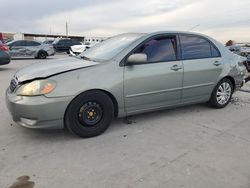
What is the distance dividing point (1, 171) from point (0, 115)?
84.0 inches

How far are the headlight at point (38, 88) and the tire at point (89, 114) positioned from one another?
14.0 inches

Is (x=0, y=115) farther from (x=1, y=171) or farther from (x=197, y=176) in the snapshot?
(x=197, y=176)

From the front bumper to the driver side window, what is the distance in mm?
1513

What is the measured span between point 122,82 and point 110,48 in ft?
2.94

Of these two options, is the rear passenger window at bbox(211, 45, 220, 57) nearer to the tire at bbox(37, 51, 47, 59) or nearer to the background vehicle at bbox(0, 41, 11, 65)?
the background vehicle at bbox(0, 41, 11, 65)

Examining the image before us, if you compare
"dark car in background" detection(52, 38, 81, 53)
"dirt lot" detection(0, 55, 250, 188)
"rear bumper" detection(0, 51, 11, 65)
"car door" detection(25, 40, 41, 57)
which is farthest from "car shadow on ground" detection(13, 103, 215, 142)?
"dark car in background" detection(52, 38, 81, 53)

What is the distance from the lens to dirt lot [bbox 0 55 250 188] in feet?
9.53

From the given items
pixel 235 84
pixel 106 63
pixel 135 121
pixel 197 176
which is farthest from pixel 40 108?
pixel 235 84

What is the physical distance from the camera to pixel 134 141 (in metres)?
3.88

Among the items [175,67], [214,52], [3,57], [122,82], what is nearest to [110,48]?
[122,82]

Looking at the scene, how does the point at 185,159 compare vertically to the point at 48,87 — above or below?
below

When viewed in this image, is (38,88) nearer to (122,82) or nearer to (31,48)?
(122,82)

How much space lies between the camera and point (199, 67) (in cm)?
500

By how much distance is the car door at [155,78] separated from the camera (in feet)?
13.9
